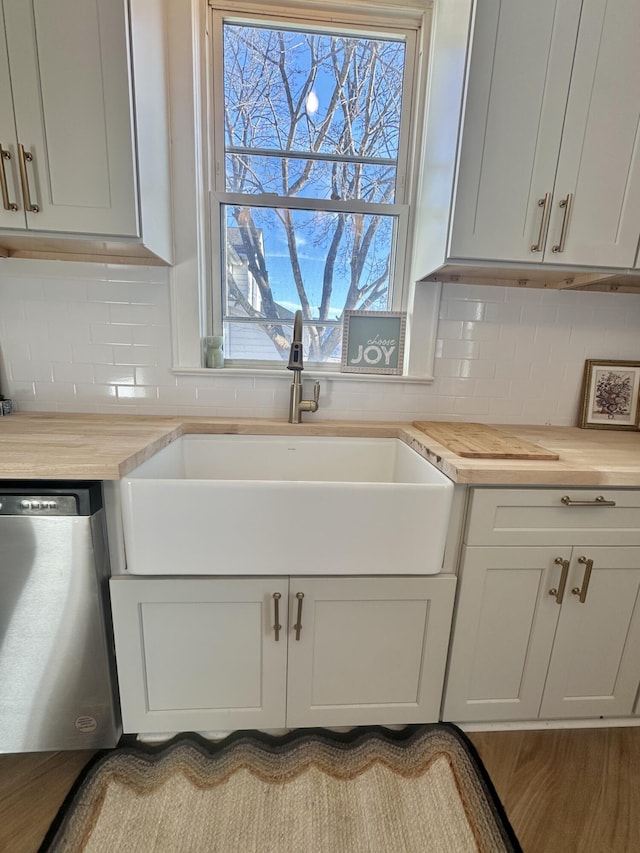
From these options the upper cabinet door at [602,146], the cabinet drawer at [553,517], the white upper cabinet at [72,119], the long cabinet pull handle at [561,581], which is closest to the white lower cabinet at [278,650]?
the cabinet drawer at [553,517]

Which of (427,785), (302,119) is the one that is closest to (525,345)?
(302,119)

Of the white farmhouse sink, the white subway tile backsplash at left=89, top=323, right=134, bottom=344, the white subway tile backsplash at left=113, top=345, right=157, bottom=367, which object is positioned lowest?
the white farmhouse sink

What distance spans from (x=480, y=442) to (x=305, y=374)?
760 mm

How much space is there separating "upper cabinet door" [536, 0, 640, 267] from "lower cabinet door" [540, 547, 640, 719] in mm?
1002

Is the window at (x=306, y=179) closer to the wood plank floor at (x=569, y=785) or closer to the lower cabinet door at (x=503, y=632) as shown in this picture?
the lower cabinet door at (x=503, y=632)

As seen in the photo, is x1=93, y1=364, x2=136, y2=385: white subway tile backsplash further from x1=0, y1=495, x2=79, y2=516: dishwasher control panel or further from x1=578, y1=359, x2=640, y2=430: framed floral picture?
x1=578, y1=359, x2=640, y2=430: framed floral picture

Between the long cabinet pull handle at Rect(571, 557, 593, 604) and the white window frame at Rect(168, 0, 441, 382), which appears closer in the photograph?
the long cabinet pull handle at Rect(571, 557, 593, 604)

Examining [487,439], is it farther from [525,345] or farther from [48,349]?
[48,349]

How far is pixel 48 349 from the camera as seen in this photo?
1.57 m

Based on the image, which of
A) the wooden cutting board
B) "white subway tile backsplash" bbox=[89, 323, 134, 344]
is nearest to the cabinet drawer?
the wooden cutting board

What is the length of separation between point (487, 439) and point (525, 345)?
0.61 meters

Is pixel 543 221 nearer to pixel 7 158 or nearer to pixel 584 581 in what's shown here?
pixel 584 581

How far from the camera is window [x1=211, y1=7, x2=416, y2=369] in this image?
1540 mm

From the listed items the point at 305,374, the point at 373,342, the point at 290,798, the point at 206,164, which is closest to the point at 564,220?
the point at 373,342
